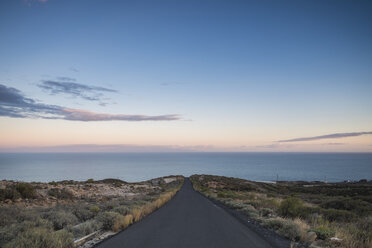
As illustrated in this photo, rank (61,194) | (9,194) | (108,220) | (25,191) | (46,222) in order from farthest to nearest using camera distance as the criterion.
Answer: (61,194), (25,191), (9,194), (108,220), (46,222)

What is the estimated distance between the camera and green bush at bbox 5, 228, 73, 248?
5778 mm

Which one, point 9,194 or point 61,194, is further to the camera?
point 61,194

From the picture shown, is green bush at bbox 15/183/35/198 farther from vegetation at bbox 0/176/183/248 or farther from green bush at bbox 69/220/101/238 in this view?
green bush at bbox 69/220/101/238

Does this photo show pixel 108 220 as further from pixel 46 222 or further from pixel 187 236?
pixel 187 236

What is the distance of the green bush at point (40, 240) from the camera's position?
19.0ft

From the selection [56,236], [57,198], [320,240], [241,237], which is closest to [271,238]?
[241,237]

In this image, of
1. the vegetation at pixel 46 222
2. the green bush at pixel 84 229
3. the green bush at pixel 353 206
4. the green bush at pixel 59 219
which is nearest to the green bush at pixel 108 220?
the vegetation at pixel 46 222

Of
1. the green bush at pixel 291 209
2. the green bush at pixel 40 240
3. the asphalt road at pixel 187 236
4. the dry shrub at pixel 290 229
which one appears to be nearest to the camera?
the green bush at pixel 40 240

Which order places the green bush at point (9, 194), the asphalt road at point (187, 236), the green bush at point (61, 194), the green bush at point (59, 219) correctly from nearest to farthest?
the asphalt road at point (187, 236) → the green bush at point (59, 219) → the green bush at point (9, 194) → the green bush at point (61, 194)

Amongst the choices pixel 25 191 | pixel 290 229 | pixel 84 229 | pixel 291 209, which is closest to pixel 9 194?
pixel 25 191

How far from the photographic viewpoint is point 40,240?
6.14 metres

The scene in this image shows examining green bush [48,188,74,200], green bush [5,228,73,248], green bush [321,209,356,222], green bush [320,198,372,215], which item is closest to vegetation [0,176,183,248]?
green bush [5,228,73,248]

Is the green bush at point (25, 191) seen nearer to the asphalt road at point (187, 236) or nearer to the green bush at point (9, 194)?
the green bush at point (9, 194)

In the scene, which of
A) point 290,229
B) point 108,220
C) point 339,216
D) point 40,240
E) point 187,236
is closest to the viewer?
point 40,240
